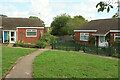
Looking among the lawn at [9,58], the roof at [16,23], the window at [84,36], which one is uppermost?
the roof at [16,23]

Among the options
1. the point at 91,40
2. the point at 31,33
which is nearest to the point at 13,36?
the point at 31,33

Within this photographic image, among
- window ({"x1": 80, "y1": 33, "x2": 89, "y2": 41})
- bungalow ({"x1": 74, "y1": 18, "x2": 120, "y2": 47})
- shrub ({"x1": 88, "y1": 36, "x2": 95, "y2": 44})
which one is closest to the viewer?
bungalow ({"x1": 74, "y1": 18, "x2": 120, "y2": 47})

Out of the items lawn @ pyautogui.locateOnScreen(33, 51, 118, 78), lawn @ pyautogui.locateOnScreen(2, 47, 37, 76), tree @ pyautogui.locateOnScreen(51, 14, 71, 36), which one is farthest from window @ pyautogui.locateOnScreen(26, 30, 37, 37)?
lawn @ pyautogui.locateOnScreen(33, 51, 118, 78)

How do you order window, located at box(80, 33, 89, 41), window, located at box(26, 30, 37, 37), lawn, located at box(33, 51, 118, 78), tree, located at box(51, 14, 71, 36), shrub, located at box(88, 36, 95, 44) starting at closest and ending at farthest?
lawn, located at box(33, 51, 118, 78)
shrub, located at box(88, 36, 95, 44)
window, located at box(80, 33, 89, 41)
window, located at box(26, 30, 37, 37)
tree, located at box(51, 14, 71, 36)

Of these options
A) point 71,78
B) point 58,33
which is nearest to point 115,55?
point 71,78

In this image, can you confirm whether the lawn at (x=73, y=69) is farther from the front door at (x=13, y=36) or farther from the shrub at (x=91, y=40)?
the front door at (x=13, y=36)

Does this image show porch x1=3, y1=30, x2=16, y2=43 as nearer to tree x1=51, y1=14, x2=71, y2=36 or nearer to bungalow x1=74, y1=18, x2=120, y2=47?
bungalow x1=74, y1=18, x2=120, y2=47

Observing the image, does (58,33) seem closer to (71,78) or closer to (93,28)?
(93,28)

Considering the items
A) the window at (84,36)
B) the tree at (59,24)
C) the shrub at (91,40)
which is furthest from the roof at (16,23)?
the tree at (59,24)

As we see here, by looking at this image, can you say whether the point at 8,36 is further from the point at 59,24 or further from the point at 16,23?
the point at 59,24

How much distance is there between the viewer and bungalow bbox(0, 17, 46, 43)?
2338cm

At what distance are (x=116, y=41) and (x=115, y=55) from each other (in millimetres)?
4978

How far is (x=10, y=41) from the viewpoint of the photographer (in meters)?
23.7

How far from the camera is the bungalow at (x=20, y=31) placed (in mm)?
23375
